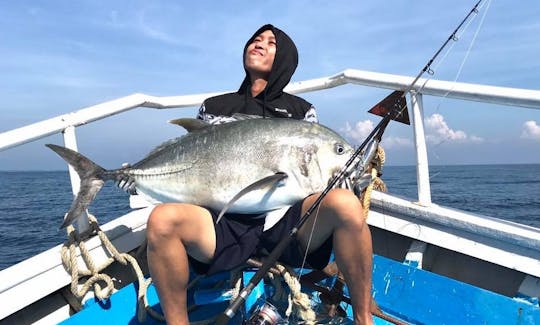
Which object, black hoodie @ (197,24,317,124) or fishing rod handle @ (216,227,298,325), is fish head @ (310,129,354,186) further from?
black hoodie @ (197,24,317,124)

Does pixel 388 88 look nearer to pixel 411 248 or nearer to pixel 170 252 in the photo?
pixel 411 248

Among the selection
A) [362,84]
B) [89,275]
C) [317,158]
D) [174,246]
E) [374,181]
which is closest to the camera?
[174,246]

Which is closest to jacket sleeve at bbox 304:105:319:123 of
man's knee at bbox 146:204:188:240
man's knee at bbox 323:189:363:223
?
man's knee at bbox 323:189:363:223

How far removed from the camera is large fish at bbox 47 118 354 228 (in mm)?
1922

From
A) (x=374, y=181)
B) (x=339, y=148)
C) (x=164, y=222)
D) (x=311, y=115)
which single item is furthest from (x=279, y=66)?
(x=164, y=222)

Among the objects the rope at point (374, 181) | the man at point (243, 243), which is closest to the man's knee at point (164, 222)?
the man at point (243, 243)

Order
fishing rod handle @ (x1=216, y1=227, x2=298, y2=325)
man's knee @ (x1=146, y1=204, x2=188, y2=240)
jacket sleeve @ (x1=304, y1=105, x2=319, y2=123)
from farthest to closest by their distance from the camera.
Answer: jacket sleeve @ (x1=304, y1=105, x2=319, y2=123), man's knee @ (x1=146, y1=204, x2=188, y2=240), fishing rod handle @ (x1=216, y1=227, x2=298, y2=325)

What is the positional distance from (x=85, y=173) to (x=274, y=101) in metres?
1.25

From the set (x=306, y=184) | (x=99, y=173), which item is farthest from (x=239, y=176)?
(x=99, y=173)

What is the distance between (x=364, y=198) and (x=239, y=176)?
43.8 inches

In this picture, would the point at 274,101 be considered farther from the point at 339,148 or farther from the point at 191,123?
the point at 339,148

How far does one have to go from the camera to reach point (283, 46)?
268cm

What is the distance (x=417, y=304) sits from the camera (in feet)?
7.72

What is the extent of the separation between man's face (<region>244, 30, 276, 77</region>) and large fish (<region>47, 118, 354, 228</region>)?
2.55 ft
